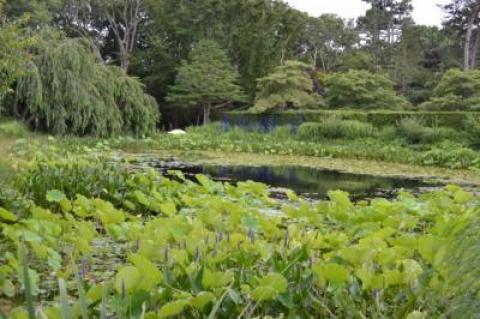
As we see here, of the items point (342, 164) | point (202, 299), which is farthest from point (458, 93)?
point (202, 299)

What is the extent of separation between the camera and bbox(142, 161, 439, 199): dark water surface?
305 inches

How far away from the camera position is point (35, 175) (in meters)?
5.05

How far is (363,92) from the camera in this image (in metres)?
20.5

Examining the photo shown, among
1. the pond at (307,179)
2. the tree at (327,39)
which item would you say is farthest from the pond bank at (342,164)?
the tree at (327,39)

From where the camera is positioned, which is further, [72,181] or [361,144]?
[361,144]

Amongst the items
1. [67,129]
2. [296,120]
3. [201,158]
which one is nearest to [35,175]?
[201,158]

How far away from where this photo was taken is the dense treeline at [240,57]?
18.8 m

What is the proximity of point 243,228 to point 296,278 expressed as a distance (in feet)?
3.31

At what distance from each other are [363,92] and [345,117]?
125 inches

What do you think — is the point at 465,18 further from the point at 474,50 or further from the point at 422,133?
the point at 422,133

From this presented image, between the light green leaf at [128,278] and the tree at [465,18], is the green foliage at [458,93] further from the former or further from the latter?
the light green leaf at [128,278]

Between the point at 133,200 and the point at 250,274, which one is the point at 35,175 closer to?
the point at 133,200

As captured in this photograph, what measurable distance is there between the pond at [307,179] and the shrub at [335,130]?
5.28 metres

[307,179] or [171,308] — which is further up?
[171,308]
